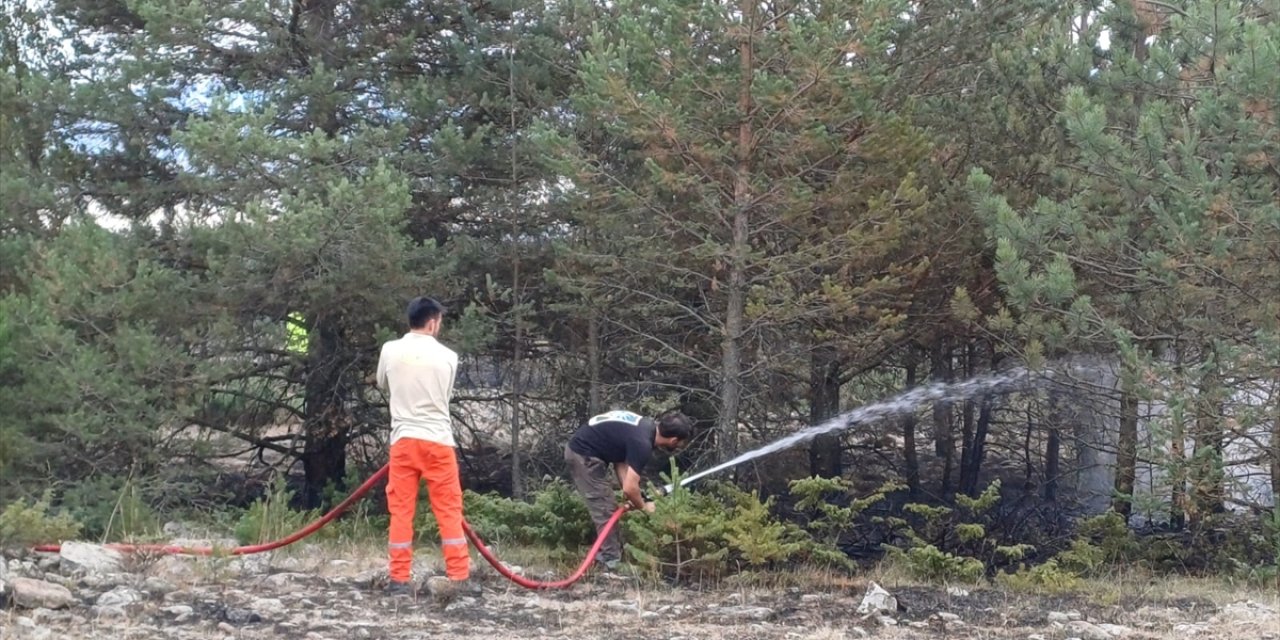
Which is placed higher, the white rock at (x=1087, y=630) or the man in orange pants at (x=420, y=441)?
the man in orange pants at (x=420, y=441)

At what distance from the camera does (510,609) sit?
7.54 meters

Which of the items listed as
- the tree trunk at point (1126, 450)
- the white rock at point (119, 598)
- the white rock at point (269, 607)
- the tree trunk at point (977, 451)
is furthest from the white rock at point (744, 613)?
the tree trunk at point (977, 451)

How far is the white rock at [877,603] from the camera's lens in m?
7.63

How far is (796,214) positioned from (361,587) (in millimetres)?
5166

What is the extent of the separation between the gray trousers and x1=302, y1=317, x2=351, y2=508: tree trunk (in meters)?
4.48

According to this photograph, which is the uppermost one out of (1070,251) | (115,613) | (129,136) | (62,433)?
(129,136)

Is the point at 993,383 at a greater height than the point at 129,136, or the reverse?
the point at 129,136

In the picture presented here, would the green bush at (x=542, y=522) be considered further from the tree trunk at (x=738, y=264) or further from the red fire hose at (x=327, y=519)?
the tree trunk at (x=738, y=264)

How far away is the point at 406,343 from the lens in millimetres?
7660

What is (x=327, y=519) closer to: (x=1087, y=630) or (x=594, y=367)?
(x=1087, y=630)

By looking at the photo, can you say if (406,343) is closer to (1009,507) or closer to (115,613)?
(115,613)

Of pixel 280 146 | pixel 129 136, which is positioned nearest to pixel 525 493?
pixel 280 146

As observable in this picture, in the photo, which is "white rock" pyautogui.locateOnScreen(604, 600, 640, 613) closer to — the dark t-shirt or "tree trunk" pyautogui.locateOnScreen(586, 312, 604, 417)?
the dark t-shirt

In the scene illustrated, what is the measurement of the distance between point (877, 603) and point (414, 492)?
2.92 m
